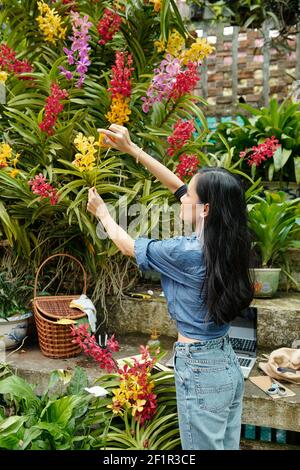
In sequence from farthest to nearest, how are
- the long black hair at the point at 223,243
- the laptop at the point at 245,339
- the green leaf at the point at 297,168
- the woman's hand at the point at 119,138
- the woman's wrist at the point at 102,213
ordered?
the green leaf at the point at 297,168, the laptop at the point at 245,339, the woman's hand at the point at 119,138, the woman's wrist at the point at 102,213, the long black hair at the point at 223,243

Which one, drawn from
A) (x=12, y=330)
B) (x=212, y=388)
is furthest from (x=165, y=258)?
(x=12, y=330)

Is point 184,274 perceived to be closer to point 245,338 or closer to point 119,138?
point 119,138

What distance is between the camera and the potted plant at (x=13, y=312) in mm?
2457

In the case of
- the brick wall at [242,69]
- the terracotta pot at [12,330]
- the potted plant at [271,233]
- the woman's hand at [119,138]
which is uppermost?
the brick wall at [242,69]

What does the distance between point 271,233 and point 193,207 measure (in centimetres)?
130

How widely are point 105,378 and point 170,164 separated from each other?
4.18 feet

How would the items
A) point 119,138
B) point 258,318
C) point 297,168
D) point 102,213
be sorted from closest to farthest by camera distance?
point 102,213, point 119,138, point 258,318, point 297,168

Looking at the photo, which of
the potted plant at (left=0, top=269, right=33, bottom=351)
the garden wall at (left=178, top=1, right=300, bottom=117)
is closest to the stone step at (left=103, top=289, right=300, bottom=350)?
the potted plant at (left=0, top=269, right=33, bottom=351)

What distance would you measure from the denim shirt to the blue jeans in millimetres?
49

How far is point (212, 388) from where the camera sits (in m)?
1.44

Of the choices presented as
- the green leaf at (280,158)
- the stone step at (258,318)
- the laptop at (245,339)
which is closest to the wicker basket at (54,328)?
the stone step at (258,318)

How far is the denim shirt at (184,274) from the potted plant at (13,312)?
1239 millimetres

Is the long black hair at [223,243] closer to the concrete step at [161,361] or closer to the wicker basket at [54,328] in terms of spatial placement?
the concrete step at [161,361]
